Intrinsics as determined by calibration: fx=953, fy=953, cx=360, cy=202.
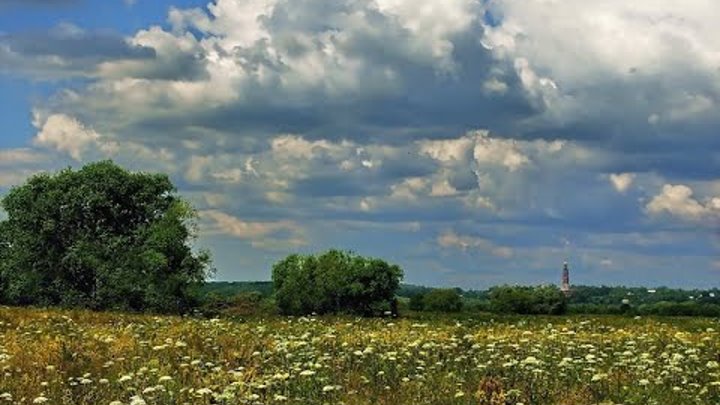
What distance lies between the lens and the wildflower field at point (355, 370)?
14.7 m

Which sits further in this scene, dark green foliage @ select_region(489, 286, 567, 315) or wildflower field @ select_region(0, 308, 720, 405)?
dark green foliage @ select_region(489, 286, 567, 315)

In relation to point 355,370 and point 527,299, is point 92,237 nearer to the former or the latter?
point 527,299

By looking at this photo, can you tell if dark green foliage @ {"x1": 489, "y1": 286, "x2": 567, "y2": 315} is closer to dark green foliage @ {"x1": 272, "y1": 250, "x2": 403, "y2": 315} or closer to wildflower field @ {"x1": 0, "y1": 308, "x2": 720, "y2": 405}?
dark green foliage @ {"x1": 272, "y1": 250, "x2": 403, "y2": 315}

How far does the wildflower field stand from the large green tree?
46635mm

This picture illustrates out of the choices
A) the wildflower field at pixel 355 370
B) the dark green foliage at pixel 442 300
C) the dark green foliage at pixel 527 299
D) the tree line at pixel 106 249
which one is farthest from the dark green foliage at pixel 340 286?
the wildflower field at pixel 355 370

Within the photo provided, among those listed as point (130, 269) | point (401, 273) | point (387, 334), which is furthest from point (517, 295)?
point (387, 334)

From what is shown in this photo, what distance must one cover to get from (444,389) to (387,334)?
29.0ft

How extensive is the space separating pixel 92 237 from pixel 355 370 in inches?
2361

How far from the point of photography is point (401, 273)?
87688 millimetres

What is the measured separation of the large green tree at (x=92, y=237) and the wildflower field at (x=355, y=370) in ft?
153

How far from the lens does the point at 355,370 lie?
1786 cm

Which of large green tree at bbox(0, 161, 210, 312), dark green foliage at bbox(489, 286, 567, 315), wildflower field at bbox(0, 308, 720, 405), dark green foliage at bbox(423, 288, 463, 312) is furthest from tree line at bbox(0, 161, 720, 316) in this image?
wildflower field at bbox(0, 308, 720, 405)

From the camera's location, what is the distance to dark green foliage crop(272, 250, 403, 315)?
8631 centimetres

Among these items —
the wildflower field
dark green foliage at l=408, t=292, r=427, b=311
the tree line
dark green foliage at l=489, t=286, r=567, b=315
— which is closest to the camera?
the wildflower field
